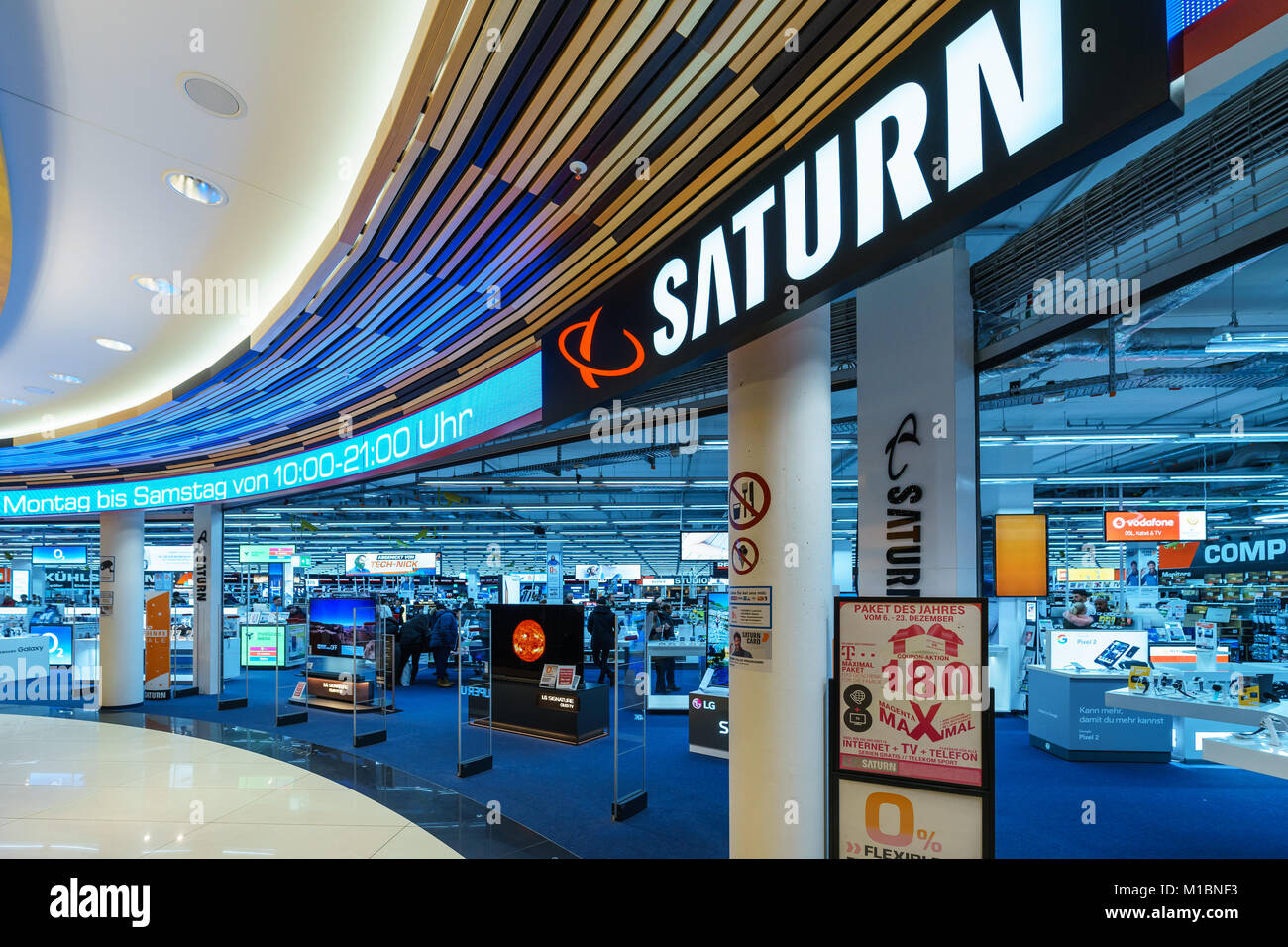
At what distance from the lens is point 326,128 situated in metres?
2.78

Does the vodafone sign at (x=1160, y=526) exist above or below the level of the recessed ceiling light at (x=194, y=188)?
below

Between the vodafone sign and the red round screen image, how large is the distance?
9375 mm

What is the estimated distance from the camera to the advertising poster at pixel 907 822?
106 inches

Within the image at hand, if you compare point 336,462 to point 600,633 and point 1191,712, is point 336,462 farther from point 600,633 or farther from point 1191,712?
point 600,633

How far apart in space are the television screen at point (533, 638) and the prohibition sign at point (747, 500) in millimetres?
5172

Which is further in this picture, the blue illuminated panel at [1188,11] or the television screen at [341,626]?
the television screen at [341,626]

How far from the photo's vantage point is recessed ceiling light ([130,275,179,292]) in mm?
4051

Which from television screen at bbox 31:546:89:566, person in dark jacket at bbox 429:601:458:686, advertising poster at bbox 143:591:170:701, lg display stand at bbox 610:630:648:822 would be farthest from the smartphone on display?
television screen at bbox 31:546:89:566

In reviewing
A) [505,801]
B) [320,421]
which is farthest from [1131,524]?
[320,421]

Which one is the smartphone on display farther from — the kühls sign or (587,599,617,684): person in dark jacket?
the kühls sign

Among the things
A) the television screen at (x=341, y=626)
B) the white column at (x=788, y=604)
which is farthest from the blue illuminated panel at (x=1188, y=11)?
the television screen at (x=341, y=626)

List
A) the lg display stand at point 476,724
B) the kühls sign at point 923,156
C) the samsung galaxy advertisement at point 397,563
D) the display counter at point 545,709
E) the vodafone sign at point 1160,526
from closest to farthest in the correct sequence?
the kühls sign at point 923,156
the lg display stand at point 476,724
the display counter at point 545,709
the vodafone sign at point 1160,526
the samsung galaxy advertisement at point 397,563

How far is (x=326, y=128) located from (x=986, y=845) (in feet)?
11.9

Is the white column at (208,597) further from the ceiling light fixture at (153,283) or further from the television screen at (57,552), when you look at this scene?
the television screen at (57,552)
